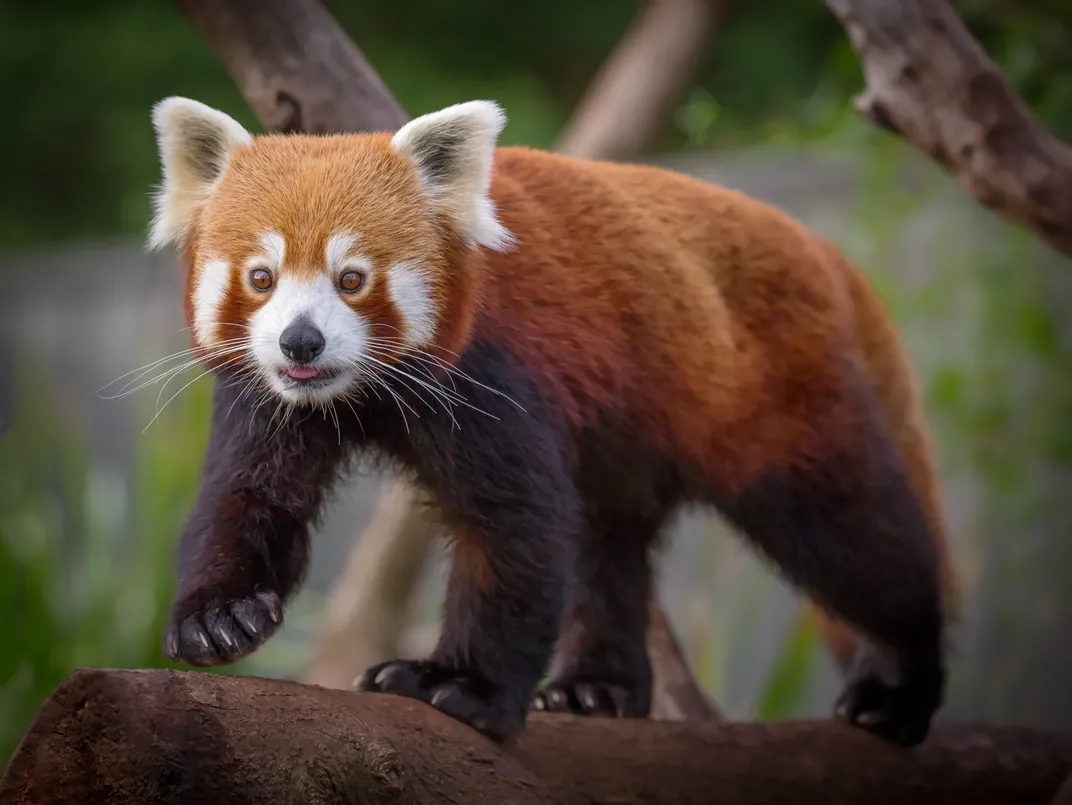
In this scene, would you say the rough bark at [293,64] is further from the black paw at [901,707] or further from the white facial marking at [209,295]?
the black paw at [901,707]

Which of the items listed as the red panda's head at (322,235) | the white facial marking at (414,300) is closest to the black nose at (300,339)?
the red panda's head at (322,235)

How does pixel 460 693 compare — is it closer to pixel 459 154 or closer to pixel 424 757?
pixel 424 757

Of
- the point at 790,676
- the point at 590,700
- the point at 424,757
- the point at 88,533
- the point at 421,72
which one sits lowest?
the point at 88,533

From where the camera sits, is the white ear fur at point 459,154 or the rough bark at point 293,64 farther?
the rough bark at point 293,64

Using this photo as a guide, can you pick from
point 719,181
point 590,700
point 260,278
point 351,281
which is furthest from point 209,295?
point 719,181

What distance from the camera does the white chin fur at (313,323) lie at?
5.12 ft

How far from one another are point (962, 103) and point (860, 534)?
2.86 feet

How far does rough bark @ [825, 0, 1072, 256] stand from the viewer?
8.00 ft

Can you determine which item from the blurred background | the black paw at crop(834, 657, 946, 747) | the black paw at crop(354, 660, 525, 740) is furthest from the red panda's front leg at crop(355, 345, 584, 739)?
the blurred background

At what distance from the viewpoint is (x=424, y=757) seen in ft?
5.57

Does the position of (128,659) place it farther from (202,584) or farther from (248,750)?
(248,750)

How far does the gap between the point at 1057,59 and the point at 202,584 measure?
2.81 m

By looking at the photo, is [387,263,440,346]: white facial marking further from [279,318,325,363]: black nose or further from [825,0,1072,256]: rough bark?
[825,0,1072,256]: rough bark

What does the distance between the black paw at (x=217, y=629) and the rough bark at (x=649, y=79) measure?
219cm
